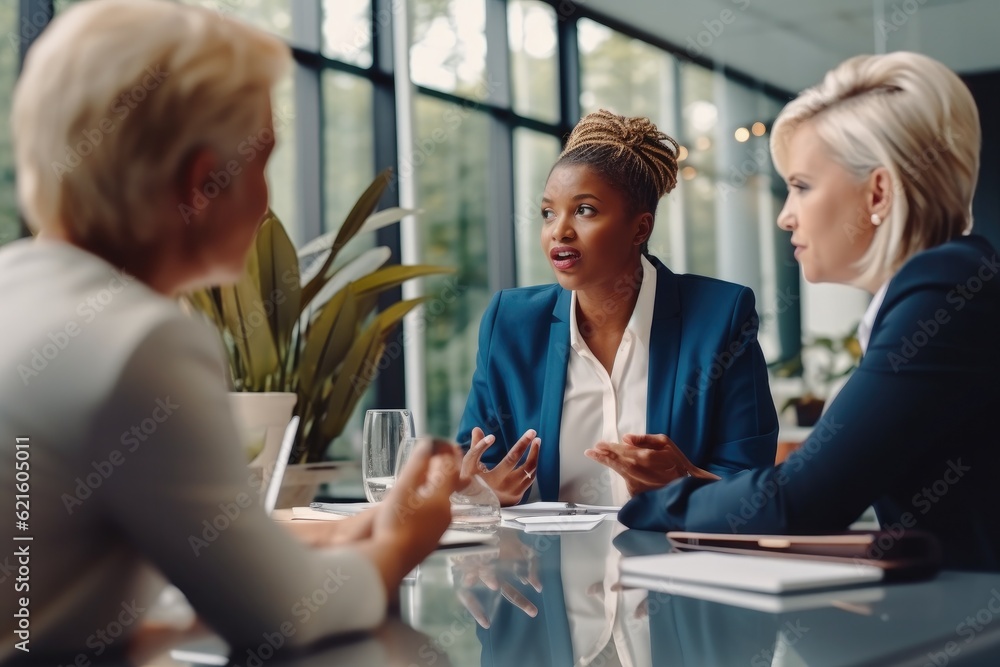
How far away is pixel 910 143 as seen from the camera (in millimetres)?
1567

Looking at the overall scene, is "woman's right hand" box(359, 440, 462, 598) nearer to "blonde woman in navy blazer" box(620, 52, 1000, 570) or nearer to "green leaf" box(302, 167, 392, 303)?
"blonde woman in navy blazer" box(620, 52, 1000, 570)

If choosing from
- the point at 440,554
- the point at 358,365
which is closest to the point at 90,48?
the point at 440,554

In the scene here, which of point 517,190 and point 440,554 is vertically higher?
point 517,190

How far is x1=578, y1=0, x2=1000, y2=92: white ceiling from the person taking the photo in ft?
18.9

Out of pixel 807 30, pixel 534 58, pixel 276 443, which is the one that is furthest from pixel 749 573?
pixel 534 58

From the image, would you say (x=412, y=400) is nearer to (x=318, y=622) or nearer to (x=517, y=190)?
(x=517, y=190)

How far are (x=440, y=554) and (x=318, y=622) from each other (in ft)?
2.07

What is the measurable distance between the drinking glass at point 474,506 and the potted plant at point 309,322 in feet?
3.83

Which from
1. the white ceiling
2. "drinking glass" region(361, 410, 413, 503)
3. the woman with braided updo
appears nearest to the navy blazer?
"drinking glass" region(361, 410, 413, 503)

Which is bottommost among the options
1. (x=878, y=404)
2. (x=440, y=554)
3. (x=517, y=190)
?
(x=440, y=554)

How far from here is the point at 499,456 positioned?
2484mm

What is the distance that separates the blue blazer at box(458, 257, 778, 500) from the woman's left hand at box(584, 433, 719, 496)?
0.44 m

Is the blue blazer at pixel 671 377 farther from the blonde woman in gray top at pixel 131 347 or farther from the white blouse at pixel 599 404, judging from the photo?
the blonde woman in gray top at pixel 131 347

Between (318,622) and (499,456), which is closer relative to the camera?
(318,622)
